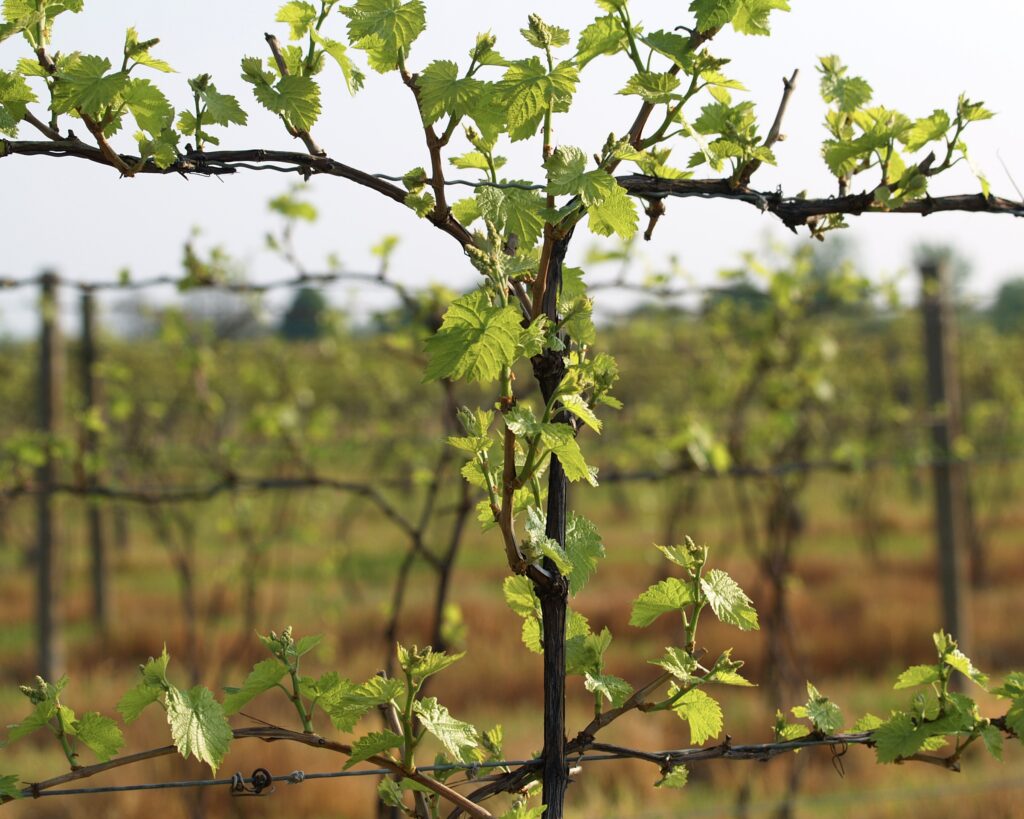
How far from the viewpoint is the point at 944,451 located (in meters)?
4.94

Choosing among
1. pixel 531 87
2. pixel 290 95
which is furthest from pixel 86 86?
pixel 531 87

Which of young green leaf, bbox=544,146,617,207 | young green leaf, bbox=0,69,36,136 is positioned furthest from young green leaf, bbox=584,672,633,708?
young green leaf, bbox=0,69,36,136

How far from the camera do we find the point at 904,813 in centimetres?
397

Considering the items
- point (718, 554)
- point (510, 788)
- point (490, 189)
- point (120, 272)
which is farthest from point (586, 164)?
point (718, 554)

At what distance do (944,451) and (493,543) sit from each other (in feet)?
23.7

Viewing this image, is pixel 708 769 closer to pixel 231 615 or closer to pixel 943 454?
pixel 943 454

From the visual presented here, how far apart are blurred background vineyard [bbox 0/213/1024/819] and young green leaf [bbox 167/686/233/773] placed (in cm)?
64

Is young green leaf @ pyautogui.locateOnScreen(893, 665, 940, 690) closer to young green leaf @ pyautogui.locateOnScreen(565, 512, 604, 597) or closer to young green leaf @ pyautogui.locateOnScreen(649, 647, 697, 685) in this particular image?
young green leaf @ pyautogui.locateOnScreen(649, 647, 697, 685)

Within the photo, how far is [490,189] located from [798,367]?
4162mm

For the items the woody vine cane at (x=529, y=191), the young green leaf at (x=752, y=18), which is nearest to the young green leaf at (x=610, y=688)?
the woody vine cane at (x=529, y=191)

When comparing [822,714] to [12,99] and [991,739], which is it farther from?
[12,99]

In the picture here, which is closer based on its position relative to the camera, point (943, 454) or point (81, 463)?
point (81, 463)

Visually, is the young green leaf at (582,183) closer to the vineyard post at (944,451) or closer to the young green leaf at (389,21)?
the young green leaf at (389,21)

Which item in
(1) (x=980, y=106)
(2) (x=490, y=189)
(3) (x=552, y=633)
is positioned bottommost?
(3) (x=552, y=633)
